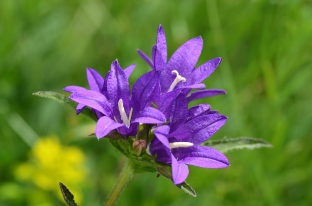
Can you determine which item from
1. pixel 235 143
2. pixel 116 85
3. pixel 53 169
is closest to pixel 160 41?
pixel 116 85

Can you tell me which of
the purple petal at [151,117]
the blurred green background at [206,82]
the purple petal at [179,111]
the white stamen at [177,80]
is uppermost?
the purple petal at [151,117]

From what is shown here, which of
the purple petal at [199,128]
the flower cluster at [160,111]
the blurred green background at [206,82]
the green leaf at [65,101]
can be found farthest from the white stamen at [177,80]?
the blurred green background at [206,82]

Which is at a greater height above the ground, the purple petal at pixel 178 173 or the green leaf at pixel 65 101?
the green leaf at pixel 65 101

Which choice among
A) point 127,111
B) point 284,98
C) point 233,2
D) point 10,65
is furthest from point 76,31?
point 127,111

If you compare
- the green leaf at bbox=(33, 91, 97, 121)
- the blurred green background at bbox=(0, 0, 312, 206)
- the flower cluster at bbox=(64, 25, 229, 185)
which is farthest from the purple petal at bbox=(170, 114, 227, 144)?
the blurred green background at bbox=(0, 0, 312, 206)

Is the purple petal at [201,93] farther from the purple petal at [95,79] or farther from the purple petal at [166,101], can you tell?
the purple petal at [95,79]

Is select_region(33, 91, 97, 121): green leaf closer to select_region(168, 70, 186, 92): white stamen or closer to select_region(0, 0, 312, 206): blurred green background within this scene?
select_region(168, 70, 186, 92): white stamen

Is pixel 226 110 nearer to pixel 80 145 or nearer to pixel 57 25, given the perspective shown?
pixel 80 145
